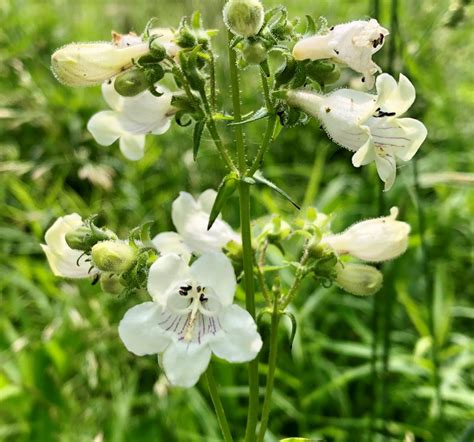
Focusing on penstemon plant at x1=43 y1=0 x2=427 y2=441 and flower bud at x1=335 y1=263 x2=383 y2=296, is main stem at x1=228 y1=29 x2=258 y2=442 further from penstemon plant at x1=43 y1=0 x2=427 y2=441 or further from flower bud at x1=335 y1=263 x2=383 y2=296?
flower bud at x1=335 y1=263 x2=383 y2=296

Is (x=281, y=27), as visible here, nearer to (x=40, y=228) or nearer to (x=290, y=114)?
(x=290, y=114)

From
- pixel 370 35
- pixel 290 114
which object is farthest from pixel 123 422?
pixel 370 35

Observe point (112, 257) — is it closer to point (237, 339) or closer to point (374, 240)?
point (237, 339)

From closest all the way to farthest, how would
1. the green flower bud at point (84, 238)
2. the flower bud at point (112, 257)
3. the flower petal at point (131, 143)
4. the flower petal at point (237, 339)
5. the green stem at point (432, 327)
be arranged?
the flower petal at point (237, 339) < the flower bud at point (112, 257) < the green flower bud at point (84, 238) < the flower petal at point (131, 143) < the green stem at point (432, 327)

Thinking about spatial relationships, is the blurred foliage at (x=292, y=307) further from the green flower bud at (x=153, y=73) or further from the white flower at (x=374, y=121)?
the green flower bud at (x=153, y=73)

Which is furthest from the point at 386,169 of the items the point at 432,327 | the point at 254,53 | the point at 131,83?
the point at 432,327

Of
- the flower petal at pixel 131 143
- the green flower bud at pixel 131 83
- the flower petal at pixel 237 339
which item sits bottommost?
the flower petal at pixel 237 339

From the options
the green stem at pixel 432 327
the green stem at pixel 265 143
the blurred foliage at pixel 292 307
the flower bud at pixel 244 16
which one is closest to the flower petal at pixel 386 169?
the green stem at pixel 265 143
